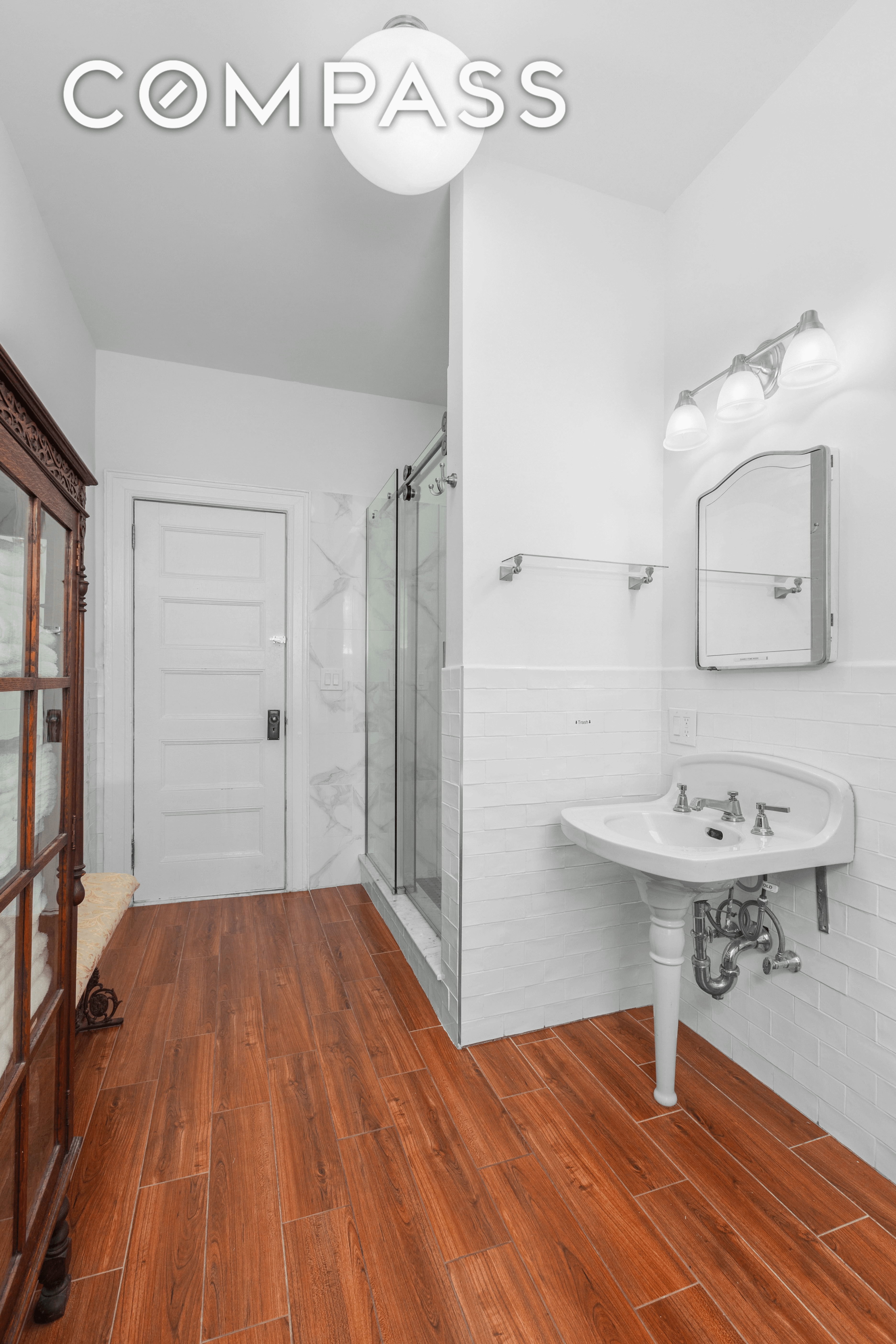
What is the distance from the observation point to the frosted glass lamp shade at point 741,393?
173cm

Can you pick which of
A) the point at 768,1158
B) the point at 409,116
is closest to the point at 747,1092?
the point at 768,1158

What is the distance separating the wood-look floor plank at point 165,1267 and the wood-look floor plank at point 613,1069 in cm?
104

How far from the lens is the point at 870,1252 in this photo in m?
1.23

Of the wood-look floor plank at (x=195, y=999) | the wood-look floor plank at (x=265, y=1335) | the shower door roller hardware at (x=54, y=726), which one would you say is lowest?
the wood-look floor plank at (x=195, y=999)

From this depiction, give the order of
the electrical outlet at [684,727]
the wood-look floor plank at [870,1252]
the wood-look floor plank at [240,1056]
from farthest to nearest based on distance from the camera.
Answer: the electrical outlet at [684,727] → the wood-look floor plank at [240,1056] → the wood-look floor plank at [870,1252]


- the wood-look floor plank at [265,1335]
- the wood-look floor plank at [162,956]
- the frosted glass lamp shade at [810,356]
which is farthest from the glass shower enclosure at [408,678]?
the wood-look floor plank at [265,1335]

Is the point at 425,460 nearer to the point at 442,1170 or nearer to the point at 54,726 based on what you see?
the point at 54,726

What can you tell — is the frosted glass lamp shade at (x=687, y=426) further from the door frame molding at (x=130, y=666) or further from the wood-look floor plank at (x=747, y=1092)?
the door frame molding at (x=130, y=666)

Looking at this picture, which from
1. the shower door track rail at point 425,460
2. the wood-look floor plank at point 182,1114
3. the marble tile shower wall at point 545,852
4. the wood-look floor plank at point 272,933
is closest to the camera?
the wood-look floor plank at point 182,1114

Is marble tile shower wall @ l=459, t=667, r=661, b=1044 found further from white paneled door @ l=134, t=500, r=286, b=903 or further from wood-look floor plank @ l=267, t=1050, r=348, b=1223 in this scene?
white paneled door @ l=134, t=500, r=286, b=903

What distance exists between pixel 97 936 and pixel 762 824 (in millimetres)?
1803

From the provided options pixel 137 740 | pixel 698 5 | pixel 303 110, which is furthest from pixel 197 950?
pixel 698 5

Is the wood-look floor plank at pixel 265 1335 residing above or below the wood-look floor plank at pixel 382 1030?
above

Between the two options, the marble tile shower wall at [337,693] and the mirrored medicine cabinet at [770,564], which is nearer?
the mirrored medicine cabinet at [770,564]
